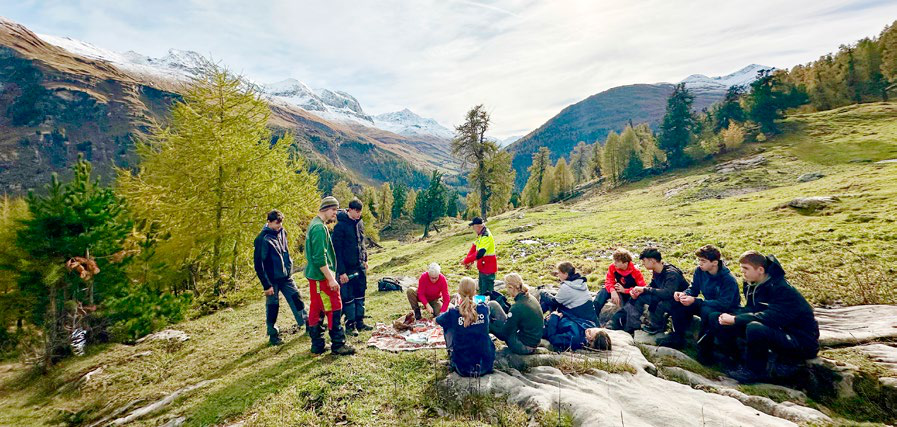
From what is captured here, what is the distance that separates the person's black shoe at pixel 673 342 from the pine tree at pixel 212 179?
15.9 metres

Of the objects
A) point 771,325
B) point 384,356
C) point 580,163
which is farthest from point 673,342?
point 580,163

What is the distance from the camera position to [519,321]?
23.2 ft

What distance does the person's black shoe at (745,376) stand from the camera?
6.20m

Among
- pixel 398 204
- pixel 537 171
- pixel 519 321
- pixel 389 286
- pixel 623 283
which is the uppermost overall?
pixel 537 171

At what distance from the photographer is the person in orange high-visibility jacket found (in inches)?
420

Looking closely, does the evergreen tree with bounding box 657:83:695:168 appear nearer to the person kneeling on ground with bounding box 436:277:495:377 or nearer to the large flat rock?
the large flat rock

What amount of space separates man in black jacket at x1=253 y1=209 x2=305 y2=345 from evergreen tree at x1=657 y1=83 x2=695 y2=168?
62297 millimetres

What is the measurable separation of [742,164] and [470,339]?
52.0 metres

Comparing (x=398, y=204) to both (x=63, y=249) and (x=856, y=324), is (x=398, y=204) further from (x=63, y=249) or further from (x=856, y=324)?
(x=856, y=324)

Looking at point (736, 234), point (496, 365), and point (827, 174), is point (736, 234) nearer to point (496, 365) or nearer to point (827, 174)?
point (496, 365)

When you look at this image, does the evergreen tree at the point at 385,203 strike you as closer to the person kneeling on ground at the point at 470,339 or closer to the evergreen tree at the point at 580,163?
the evergreen tree at the point at 580,163

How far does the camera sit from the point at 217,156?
14617 mm

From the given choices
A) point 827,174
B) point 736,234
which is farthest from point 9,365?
point 827,174

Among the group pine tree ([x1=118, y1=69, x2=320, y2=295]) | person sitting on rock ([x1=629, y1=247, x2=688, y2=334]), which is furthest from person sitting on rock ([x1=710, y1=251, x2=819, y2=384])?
pine tree ([x1=118, y1=69, x2=320, y2=295])
